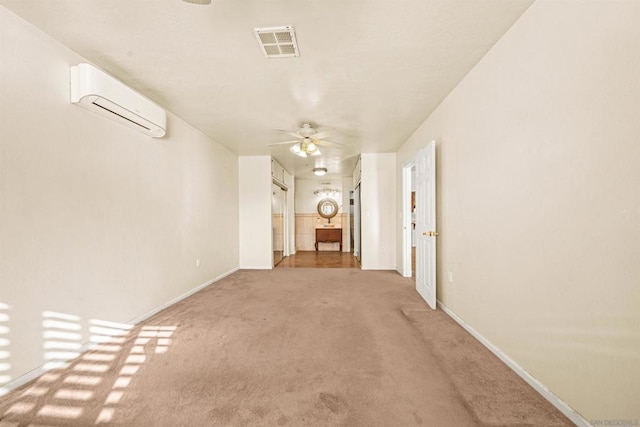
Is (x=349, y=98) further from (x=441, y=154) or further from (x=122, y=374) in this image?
(x=122, y=374)

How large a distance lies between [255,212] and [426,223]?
3.49 m

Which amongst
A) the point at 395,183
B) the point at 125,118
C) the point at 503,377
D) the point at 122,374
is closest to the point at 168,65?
the point at 125,118

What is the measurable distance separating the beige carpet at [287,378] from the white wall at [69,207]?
39 cm

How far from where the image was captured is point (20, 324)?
5.43 ft

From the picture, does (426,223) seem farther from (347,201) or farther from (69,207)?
(347,201)

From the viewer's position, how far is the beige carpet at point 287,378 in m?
1.38

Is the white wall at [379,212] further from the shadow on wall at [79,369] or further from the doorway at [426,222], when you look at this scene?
the shadow on wall at [79,369]

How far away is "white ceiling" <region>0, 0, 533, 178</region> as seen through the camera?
1639 mm

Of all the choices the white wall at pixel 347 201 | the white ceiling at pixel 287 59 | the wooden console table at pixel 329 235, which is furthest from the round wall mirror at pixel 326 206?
the white ceiling at pixel 287 59

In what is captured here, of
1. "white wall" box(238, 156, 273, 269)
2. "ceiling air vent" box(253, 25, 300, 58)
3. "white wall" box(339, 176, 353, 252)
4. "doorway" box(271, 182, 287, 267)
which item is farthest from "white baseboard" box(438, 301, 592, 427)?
"white wall" box(339, 176, 353, 252)

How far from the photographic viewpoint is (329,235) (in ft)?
26.8

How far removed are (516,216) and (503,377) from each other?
1.07m

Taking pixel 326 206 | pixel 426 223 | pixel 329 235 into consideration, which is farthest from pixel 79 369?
pixel 326 206

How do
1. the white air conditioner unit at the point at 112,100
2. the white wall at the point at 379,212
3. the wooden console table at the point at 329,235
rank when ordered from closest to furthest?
the white air conditioner unit at the point at 112,100, the white wall at the point at 379,212, the wooden console table at the point at 329,235
